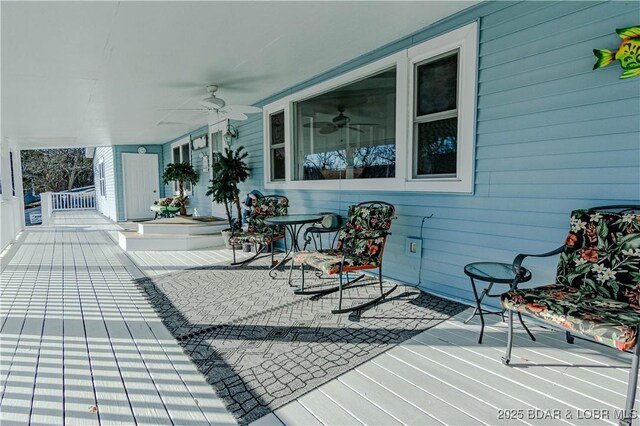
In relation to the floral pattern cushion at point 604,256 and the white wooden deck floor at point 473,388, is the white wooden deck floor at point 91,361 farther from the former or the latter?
the floral pattern cushion at point 604,256

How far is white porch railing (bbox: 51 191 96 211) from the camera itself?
1536 cm

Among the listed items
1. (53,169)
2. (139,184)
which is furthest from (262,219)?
(53,169)

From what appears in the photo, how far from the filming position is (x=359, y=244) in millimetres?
3367

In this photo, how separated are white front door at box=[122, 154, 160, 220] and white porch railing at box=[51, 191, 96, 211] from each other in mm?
6426

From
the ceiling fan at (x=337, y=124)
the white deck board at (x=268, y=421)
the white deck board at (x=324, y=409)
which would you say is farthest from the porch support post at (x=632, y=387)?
the ceiling fan at (x=337, y=124)

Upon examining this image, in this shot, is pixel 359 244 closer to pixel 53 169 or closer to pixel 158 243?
pixel 158 243

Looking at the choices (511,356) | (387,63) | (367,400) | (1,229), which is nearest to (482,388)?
(511,356)

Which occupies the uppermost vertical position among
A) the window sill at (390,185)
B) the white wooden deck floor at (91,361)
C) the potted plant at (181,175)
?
the potted plant at (181,175)

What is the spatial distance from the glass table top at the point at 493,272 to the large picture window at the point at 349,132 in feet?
5.10

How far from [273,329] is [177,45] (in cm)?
289

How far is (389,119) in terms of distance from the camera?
3.84m

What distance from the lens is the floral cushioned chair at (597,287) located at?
5.32ft

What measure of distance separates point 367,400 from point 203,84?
4.64 metres

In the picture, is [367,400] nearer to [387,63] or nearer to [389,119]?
[389,119]
